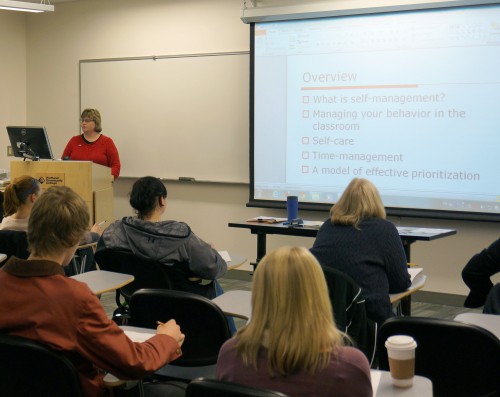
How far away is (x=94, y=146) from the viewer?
717cm

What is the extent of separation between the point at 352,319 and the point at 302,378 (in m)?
1.43

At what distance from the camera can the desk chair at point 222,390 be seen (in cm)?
153

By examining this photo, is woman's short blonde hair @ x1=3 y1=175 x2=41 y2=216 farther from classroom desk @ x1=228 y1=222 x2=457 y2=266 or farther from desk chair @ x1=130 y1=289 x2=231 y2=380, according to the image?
desk chair @ x1=130 y1=289 x2=231 y2=380

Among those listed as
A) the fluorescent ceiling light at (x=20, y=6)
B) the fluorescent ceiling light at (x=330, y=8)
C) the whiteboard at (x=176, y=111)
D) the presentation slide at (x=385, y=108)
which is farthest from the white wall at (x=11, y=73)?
the presentation slide at (x=385, y=108)

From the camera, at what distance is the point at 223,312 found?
8.96 feet

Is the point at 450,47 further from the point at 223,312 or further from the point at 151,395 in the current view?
the point at 151,395

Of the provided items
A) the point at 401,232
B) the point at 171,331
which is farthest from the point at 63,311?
the point at 401,232

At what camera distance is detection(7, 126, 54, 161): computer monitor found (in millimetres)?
6543

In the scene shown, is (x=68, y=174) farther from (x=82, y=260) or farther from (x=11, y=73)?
(x=11, y=73)

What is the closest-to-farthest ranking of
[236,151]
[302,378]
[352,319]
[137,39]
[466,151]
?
[302,378]
[352,319]
[466,151]
[236,151]
[137,39]

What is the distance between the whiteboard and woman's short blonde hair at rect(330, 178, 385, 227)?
3371 mm

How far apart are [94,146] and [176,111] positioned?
0.90 meters

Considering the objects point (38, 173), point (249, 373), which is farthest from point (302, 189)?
point (249, 373)

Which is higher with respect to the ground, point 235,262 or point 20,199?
point 20,199
